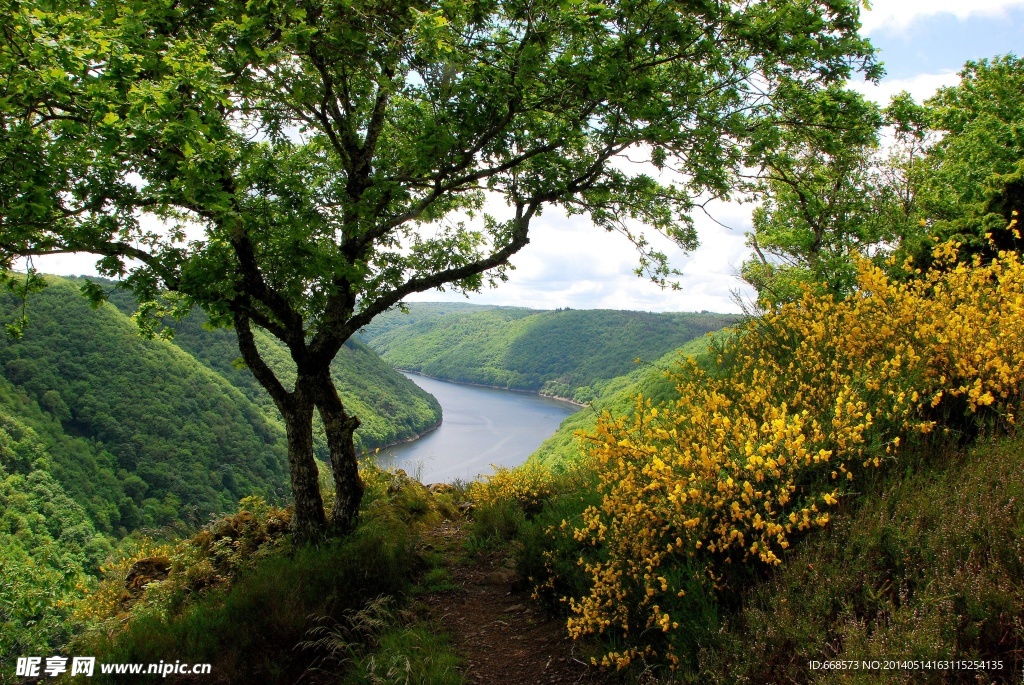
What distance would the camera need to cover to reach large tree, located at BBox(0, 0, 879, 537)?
3539 millimetres

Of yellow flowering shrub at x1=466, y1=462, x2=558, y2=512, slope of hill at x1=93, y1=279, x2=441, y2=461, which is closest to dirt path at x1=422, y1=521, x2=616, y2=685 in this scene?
yellow flowering shrub at x1=466, y1=462, x2=558, y2=512

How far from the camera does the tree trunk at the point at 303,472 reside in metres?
6.54

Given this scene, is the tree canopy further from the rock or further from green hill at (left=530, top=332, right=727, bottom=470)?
the rock

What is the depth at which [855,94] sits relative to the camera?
220 inches

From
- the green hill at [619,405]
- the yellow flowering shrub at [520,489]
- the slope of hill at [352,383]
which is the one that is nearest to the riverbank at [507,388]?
the slope of hill at [352,383]

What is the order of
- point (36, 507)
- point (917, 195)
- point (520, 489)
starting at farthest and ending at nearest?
1. point (36, 507)
2. point (917, 195)
3. point (520, 489)

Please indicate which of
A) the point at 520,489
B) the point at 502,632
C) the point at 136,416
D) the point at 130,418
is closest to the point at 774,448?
the point at 502,632

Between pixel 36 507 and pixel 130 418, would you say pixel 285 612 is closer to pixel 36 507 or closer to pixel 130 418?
pixel 36 507

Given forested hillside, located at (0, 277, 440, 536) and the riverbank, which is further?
the riverbank

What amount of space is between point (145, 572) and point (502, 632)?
525cm

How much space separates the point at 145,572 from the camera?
23.1 ft

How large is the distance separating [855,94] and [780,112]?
68cm

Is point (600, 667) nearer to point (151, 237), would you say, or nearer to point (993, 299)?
point (993, 299)

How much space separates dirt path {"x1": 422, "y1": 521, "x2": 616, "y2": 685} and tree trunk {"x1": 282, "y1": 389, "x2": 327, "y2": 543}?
1.77m
